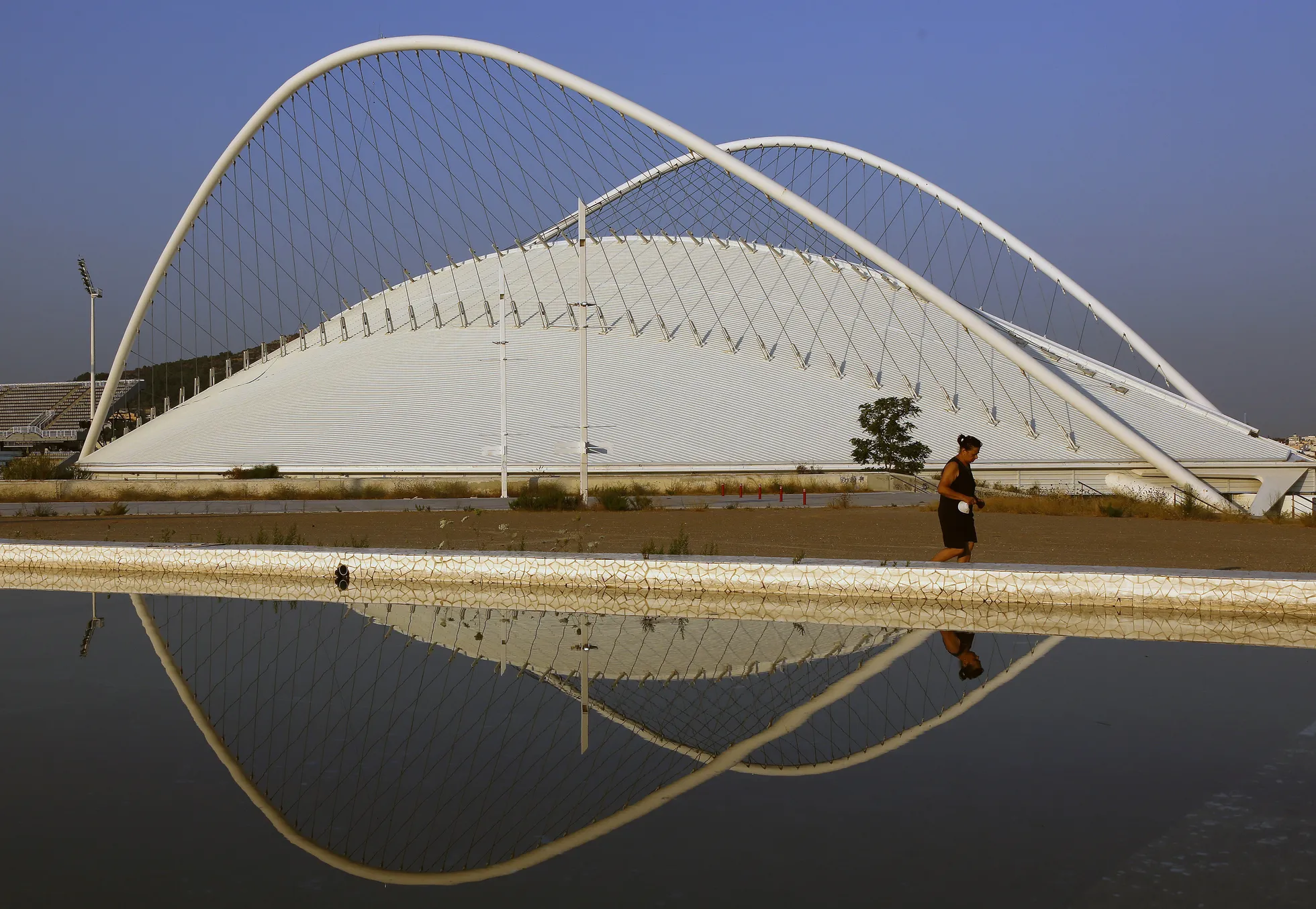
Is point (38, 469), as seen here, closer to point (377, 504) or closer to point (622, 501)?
point (377, 504)

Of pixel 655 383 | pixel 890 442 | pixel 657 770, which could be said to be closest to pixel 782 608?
pixel 657 770

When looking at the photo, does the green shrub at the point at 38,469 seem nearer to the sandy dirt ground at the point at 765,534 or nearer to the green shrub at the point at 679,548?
the sandy dirt ground at the point at 765,534

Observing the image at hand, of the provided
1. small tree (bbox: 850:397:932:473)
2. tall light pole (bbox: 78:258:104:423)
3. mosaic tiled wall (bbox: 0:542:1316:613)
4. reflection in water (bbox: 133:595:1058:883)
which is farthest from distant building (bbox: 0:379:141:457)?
reflection in water (bbox: 133:595:1058:883)

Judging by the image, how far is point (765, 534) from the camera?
19.0 m

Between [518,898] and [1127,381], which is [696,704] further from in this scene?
[1127,381]

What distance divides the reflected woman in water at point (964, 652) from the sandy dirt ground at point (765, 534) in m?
4.23

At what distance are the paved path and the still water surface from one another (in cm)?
1592

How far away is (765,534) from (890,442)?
54.4ft

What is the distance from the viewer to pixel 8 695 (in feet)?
27.6

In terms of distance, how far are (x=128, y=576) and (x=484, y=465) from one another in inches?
747

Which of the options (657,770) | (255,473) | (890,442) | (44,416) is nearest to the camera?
(657,770)

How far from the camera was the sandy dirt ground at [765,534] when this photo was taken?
15.7m

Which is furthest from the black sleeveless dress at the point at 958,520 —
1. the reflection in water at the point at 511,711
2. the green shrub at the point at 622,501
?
the green shrub at the point at 622,501

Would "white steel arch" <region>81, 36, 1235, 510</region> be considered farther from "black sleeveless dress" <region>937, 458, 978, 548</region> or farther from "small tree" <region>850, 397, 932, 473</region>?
"black sleeveless dress" <region>937, 458, 978, 548</region>
